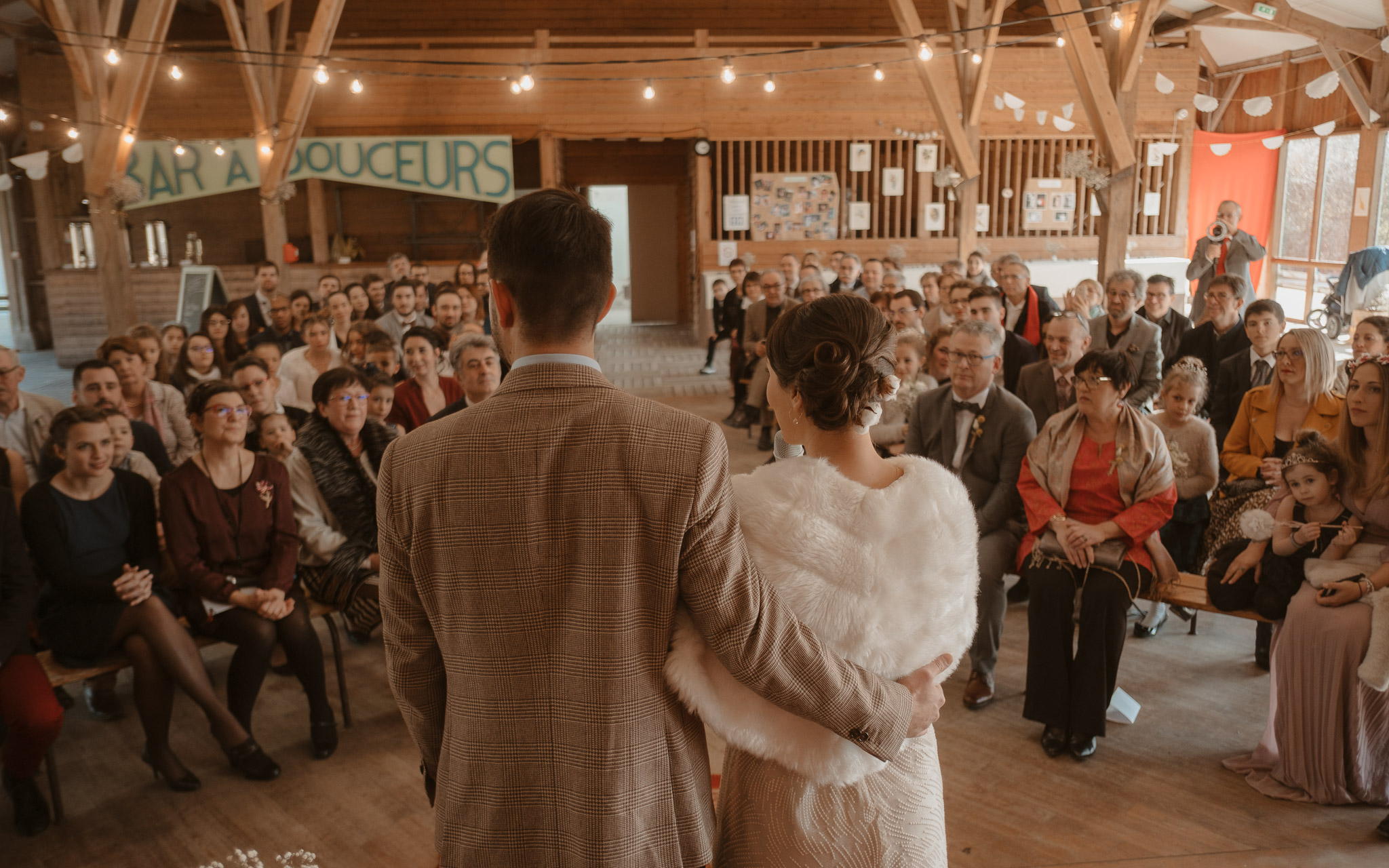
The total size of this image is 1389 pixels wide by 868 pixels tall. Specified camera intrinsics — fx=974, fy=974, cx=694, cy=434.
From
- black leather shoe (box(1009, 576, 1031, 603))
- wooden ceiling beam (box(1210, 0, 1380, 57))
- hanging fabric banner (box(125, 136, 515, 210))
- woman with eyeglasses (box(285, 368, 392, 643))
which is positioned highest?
wooden ceiling beam (box(1210, 0, 1380, 57))

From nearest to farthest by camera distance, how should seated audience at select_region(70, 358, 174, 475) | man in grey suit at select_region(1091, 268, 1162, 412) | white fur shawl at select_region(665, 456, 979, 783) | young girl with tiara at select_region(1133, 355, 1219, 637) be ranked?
white fur shawl at select_region(665, 456, 979, 783) < young girl with tiara at select_region(1133, 355, 1219, 637) < seated audience at select_region(70, 358, 174, 475) < man in grey suit at select_region(1091, 268, 1162, 412)

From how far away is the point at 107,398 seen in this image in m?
4.21

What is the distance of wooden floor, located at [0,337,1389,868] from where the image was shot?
9.48 feet

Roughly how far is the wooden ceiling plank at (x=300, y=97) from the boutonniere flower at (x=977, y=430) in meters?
8.24

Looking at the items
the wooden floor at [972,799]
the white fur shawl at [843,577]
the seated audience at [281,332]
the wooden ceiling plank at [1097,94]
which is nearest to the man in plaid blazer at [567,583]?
the white fur shawl at [843,577]

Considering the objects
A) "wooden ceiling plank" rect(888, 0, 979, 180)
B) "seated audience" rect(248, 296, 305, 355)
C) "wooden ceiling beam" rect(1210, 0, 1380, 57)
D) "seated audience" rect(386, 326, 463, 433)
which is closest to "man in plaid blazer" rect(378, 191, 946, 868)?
"seated audience" rect(386, 326, 463, 433)

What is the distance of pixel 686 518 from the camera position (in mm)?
1252

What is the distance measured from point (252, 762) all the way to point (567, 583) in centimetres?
263

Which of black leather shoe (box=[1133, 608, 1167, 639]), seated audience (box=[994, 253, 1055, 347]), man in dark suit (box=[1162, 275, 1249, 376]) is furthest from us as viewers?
seated audience (box=[994, 253, 1055, 347])

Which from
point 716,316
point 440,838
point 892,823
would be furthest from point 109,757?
point 716,316

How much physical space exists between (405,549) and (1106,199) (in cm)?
763

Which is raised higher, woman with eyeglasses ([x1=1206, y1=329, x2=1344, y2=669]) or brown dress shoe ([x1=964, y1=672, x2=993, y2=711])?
woman with eyeglasses ([x1=1206, y1=329, x2=1344, y2=669])

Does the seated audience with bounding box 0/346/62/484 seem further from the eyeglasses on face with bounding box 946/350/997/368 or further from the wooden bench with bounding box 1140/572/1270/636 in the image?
the wooden bench with bounding box 1140/572/1270/636

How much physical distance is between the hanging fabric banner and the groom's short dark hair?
1215cm
